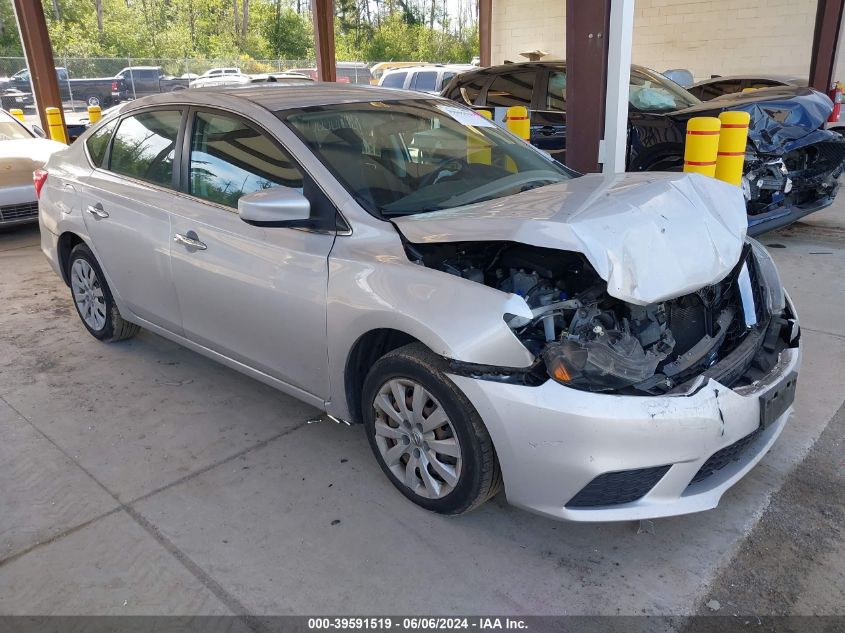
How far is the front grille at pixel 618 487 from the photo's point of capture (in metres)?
2.36

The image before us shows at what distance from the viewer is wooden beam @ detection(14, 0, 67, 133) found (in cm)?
1159

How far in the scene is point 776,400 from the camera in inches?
104

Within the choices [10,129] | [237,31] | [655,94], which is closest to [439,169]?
[655,94]

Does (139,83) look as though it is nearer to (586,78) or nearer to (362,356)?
(586,78)

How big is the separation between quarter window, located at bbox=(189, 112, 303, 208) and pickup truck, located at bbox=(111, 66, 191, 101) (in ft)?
85.0

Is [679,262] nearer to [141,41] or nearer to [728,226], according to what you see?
[728,226]

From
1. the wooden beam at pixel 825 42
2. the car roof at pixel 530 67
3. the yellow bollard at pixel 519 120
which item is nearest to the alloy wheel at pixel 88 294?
the yellow bollard at pixel 519 120

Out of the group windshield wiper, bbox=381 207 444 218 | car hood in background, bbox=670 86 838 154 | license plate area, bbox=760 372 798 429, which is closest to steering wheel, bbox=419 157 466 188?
windshield wiper, bbox=381 207 444 218

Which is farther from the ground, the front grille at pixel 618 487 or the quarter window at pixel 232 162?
the quarter window at pixel 232 162

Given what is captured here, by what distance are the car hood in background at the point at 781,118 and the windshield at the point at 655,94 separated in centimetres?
61

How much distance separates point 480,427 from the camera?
2.49 meters

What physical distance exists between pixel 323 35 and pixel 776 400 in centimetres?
1148

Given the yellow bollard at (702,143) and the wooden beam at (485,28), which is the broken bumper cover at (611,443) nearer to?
the yellow bollard at (702,143)

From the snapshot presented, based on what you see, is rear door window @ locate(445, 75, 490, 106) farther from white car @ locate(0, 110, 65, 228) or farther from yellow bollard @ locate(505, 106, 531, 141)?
white car @ locate(0, 110, 65, 228)
